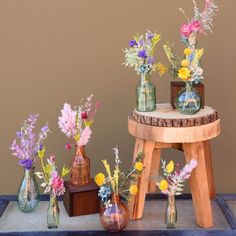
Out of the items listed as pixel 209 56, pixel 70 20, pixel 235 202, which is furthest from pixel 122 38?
pixel 235 202

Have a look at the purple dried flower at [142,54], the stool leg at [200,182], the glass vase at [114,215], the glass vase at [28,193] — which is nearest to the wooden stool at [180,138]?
the stool leg at [200,182]

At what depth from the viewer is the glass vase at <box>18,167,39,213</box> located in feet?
6.70

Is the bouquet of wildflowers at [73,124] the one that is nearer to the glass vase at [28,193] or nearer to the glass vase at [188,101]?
the glass vase at [28,193]

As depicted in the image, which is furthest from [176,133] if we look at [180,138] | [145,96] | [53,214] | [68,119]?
[53,214]

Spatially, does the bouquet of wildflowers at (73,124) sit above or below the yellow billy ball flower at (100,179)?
above

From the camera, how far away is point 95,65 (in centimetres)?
236

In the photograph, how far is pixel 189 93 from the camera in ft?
6.31

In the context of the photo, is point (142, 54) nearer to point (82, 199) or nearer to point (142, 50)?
point (142, 50)

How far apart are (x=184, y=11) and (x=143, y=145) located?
0.77 m

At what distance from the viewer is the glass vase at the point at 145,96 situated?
1.96 m

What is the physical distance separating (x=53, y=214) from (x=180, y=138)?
59 cm

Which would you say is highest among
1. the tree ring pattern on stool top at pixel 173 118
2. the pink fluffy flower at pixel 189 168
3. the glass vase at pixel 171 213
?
the tree ring pattern on stool top at pixel 173 118

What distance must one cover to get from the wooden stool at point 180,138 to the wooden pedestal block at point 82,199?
163 mm

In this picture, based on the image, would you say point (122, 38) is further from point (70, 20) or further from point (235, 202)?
point (235, 202)
